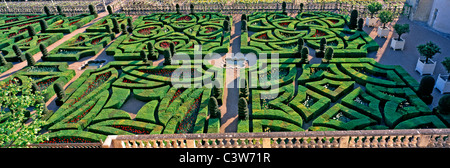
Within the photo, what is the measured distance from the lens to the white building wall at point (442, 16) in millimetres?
28812

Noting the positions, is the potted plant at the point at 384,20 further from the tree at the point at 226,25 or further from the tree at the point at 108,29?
the tree at the point at 108,29

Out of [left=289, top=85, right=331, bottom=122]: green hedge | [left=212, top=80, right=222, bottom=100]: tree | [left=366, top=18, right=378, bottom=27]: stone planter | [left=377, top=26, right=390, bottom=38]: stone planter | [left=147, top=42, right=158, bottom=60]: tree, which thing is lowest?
[left=289, top=85, right=331, bottom=122]: green hedge

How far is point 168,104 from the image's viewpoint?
19312mm

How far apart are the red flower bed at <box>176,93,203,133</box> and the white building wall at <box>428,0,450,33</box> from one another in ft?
89.5

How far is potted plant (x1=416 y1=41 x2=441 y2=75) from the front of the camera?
20.8m

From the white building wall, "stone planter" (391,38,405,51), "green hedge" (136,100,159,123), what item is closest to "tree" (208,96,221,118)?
"green hedge" (136,100,159,123)

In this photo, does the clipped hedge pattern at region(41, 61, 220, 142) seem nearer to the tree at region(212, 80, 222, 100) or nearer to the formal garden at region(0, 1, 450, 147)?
the formal garden at region(0, 1, 450, 147)

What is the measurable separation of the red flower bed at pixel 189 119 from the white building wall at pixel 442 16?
27.3m
